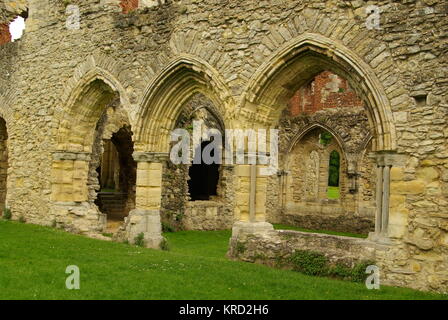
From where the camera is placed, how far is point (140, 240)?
10336 mm

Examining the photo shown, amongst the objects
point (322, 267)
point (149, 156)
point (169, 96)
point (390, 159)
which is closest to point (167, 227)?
point (149, 156)

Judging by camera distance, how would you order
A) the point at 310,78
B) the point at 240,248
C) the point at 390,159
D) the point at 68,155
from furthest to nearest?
the point at 68,155 < the point at 310,78 < the point at 240,248 < the point at 390,159

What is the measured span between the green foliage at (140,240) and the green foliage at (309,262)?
3554 mm

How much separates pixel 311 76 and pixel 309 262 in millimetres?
3430

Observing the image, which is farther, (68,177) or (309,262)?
(68,177)

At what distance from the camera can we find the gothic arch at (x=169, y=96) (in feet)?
31.9

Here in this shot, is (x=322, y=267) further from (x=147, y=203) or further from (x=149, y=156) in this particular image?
(x=149, y=156)

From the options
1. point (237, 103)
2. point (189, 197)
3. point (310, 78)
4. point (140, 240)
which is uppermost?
point (310, 78)

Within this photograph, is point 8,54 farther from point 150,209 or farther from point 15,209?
point 150,209

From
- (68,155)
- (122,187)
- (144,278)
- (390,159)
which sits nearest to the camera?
(144,278)

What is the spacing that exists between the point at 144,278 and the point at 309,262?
2.73 metres

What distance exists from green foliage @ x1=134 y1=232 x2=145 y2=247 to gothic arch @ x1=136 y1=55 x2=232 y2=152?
1.83 meters

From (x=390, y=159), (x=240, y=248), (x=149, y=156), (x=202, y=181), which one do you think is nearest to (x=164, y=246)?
(x=149, y=156)

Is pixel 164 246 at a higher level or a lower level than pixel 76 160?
lower
